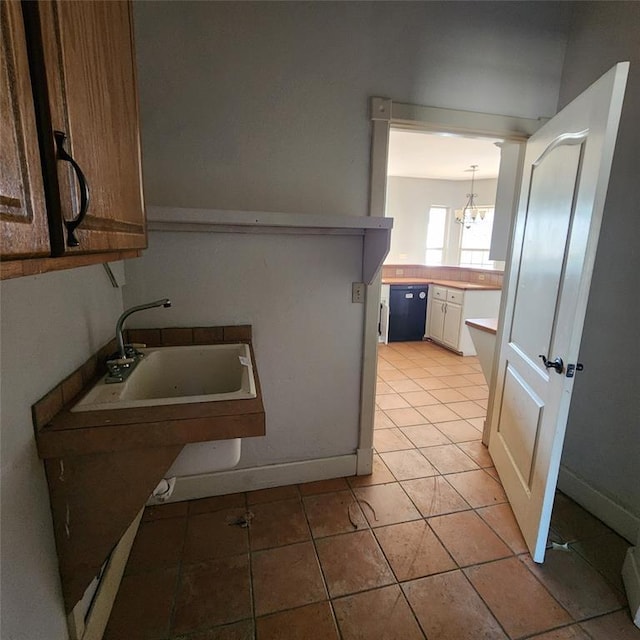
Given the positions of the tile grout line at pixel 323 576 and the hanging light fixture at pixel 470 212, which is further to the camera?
the hanging light fixture at pixel 470 212

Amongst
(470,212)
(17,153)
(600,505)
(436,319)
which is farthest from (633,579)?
(470,212)

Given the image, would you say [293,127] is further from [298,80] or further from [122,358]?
[122,358]

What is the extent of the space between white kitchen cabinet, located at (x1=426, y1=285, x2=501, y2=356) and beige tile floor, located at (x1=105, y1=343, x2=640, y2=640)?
2.45 m

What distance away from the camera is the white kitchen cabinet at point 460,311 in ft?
14.3

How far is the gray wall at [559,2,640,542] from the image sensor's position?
5.26 ft

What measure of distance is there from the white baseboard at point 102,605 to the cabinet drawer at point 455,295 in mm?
4047

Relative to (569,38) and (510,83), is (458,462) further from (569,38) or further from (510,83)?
(569,38)

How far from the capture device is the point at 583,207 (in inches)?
50.9

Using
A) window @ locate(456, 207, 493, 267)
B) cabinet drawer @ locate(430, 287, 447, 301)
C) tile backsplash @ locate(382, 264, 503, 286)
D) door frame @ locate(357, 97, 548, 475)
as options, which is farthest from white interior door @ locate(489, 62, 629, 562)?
window @ locate(456, 207, 493, 267)

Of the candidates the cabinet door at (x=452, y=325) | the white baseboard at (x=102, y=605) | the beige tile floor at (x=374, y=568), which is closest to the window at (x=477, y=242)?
the cabinet door at (x=452, y=325)

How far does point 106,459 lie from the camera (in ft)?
3.22

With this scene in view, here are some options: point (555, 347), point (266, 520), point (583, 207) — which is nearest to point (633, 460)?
point (555, 347)

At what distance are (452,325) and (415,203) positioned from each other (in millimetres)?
2259

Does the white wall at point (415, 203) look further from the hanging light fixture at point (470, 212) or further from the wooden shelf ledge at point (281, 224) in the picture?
the wooden shelf ledge at point (281, 224)
